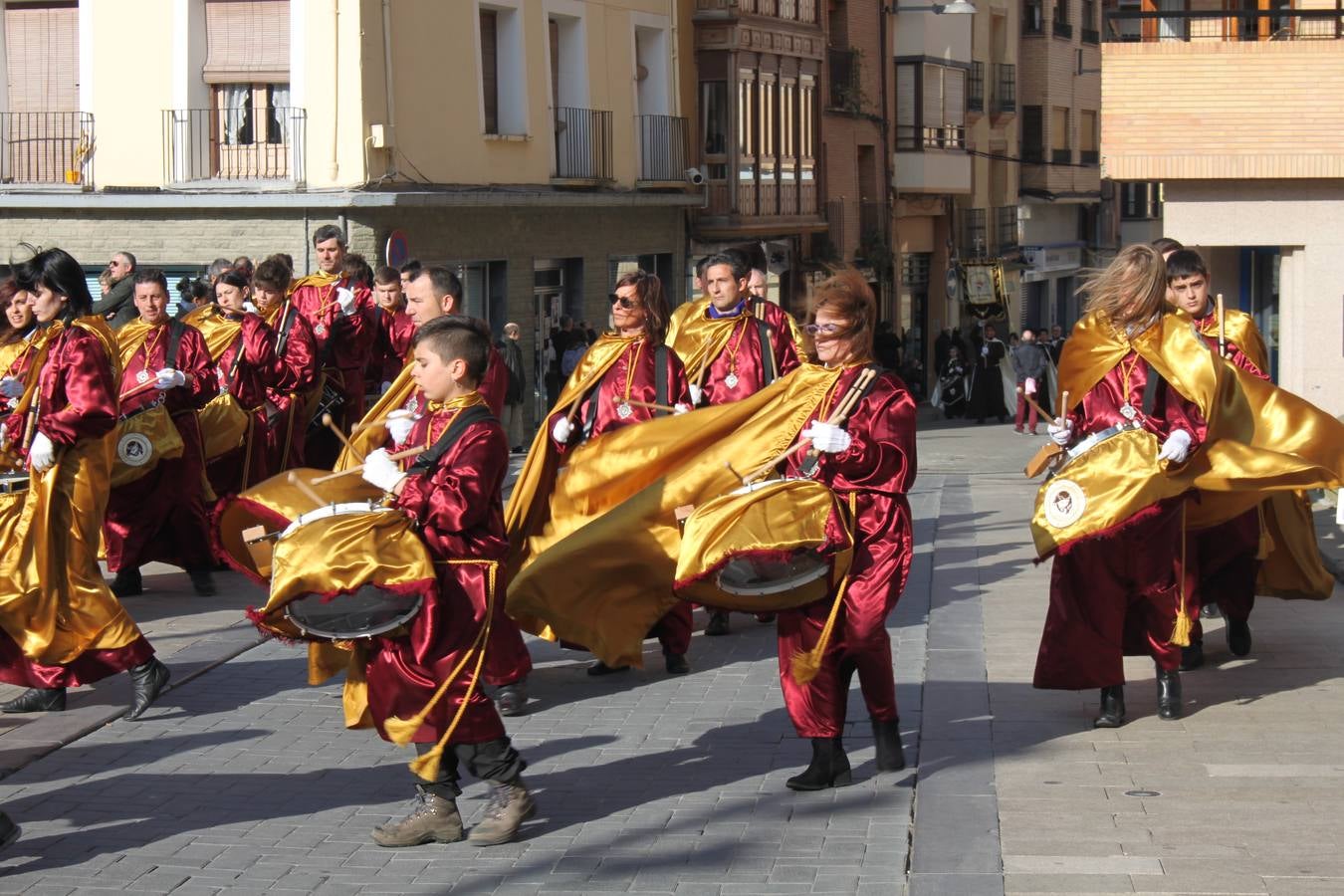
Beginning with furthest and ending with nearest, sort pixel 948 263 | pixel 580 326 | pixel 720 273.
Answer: pixel 948 263
pixel 580 326
pixel 720 273

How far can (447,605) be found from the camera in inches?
249

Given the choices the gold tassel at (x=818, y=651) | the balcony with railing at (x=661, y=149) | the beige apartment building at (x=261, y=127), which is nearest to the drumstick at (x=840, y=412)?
the gold tassel at (x=818, y=651)

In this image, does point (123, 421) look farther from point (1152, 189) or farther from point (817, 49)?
point (1152, 189)

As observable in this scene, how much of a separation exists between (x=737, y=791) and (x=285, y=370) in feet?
21.2

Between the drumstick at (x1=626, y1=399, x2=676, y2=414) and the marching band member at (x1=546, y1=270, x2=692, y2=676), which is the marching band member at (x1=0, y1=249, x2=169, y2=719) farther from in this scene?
the drumstick at (x1=626, y1=399, x2=676, y2=414)

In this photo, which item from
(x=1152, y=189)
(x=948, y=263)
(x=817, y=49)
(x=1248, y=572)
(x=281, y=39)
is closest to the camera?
(x=1248, y=572)

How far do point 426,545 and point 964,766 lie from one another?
230cm

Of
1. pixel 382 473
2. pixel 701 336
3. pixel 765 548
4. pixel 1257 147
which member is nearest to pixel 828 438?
pixel 765 548

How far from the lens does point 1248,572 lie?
30.3 ft

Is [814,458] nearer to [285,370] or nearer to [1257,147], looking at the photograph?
[285,370]

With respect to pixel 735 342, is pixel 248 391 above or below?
below

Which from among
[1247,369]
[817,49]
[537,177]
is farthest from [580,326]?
[1247,369]

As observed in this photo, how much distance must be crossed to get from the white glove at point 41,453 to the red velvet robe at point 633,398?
242 centimetres

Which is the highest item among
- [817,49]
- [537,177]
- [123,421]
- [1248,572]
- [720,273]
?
[817,49]
